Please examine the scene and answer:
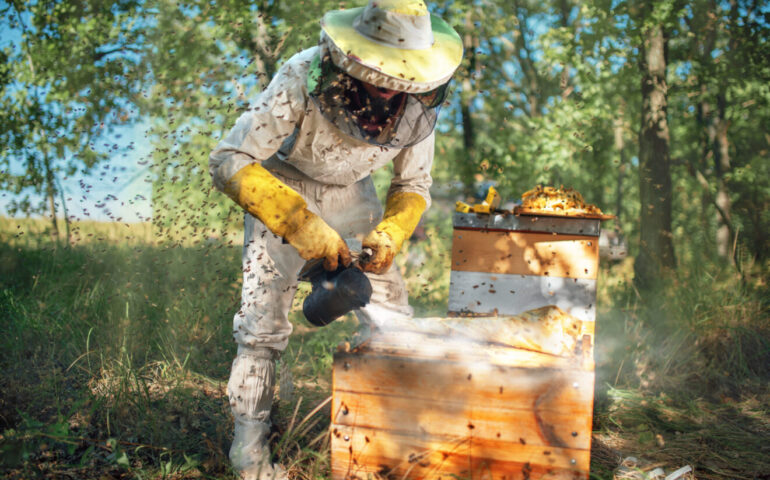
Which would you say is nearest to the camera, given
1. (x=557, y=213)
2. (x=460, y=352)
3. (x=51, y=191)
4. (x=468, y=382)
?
(x=468, y=382)

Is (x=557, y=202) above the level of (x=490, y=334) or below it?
above

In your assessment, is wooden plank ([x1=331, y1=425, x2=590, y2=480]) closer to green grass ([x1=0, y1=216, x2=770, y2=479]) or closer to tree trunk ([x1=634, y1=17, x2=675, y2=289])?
green grass ([x1=0, y1=216, x2=770, y2=479])

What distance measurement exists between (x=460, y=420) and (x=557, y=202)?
1889 mm

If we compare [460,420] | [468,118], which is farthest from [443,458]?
[468,118]

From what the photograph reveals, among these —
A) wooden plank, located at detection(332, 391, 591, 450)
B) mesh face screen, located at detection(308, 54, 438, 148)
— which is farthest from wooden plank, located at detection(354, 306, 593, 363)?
mesh face screen, located at detection(308, 54, 438, 148)

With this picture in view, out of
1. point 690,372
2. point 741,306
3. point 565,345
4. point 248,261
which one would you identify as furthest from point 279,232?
point 741,306

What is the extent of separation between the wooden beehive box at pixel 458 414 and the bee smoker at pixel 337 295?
0.19 meters

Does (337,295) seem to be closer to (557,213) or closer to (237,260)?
(557,213)

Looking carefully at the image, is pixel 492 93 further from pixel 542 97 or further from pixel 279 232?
pixel 279 232

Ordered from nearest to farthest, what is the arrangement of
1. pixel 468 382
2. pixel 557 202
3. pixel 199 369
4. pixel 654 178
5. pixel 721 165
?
pixel 468 382 → pixel 557 202 → pixel 199 369 → pixel 654 178 → pixel 721 165

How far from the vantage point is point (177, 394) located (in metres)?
3.02

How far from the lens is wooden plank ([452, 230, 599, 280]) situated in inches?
131

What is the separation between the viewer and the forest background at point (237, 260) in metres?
2.80

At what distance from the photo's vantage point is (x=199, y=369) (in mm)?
3740
